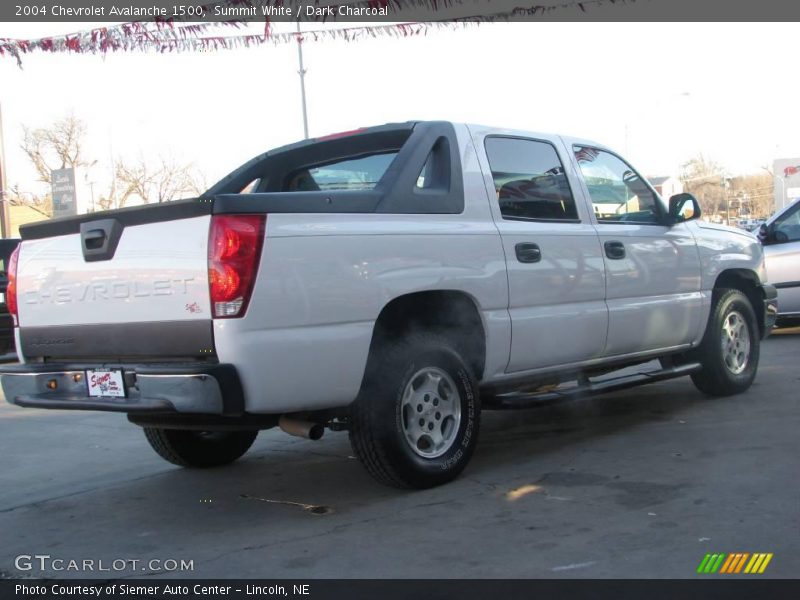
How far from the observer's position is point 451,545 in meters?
4.04

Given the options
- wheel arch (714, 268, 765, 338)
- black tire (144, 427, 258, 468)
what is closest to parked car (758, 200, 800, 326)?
wheel arch (714, 268, 765, 338)

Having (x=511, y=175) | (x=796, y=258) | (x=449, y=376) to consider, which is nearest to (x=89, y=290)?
(x=449, y=376)

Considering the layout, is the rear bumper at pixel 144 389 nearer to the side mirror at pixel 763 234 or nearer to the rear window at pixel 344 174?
the rear window at pixel 344 174

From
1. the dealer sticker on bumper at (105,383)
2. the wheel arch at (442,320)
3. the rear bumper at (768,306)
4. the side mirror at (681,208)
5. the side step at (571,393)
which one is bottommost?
the side step at (571,393)

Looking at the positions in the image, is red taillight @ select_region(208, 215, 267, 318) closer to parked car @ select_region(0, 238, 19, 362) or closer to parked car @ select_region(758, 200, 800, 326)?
parked car @ select_region(758, 200, 800, 326)

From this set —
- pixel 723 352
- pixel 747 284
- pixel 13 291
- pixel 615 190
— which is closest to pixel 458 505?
pixel 13 291

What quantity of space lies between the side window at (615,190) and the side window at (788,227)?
4828 mm

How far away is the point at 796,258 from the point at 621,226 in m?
5.40

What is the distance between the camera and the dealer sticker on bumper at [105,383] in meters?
4.46

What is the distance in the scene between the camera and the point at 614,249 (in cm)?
605

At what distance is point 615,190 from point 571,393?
1654mm

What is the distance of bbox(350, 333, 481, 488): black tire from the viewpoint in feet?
15.3

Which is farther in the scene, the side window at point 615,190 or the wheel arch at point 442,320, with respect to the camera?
the side window at point 615,190

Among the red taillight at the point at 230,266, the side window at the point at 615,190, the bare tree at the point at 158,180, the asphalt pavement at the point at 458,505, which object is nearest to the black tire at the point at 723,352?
the asphalt pavement at the point at 458,505
